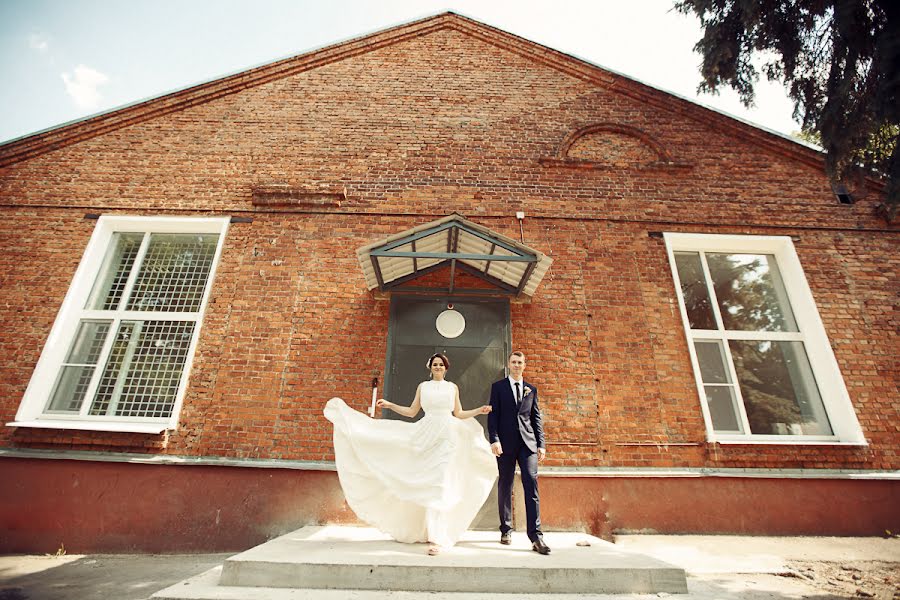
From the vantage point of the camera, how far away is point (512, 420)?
4.07m

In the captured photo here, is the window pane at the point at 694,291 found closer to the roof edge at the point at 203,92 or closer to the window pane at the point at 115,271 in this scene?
the roof edge at the point at 203,92

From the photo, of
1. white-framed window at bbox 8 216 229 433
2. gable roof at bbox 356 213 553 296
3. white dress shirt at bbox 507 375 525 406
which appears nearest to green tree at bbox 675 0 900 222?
gable roof at bbox 356 213 553 296

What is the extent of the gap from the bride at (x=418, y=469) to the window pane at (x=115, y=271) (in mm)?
4340

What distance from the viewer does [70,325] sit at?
580cm

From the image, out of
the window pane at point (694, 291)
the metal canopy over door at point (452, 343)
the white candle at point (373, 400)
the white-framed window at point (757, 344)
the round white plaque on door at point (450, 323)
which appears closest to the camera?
the white candle at point (373, 400)

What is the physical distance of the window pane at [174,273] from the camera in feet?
19.8

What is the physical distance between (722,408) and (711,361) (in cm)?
63

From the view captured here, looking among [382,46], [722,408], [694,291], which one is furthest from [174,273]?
[722,408]

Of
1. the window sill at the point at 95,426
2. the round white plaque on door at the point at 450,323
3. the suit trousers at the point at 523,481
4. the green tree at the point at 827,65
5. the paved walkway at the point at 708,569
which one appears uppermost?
the green tree at the point at 827,65

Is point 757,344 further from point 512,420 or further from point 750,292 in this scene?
point 512,420

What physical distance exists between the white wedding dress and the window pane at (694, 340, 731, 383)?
11.6 ft

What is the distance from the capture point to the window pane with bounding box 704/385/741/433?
5.46 metres

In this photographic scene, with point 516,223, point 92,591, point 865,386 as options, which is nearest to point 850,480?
point 865,386

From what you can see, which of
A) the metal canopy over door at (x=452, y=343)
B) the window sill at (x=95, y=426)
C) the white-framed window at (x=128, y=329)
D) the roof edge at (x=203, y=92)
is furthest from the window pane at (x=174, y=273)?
the metal canopy over door at (x=452, y=343)
